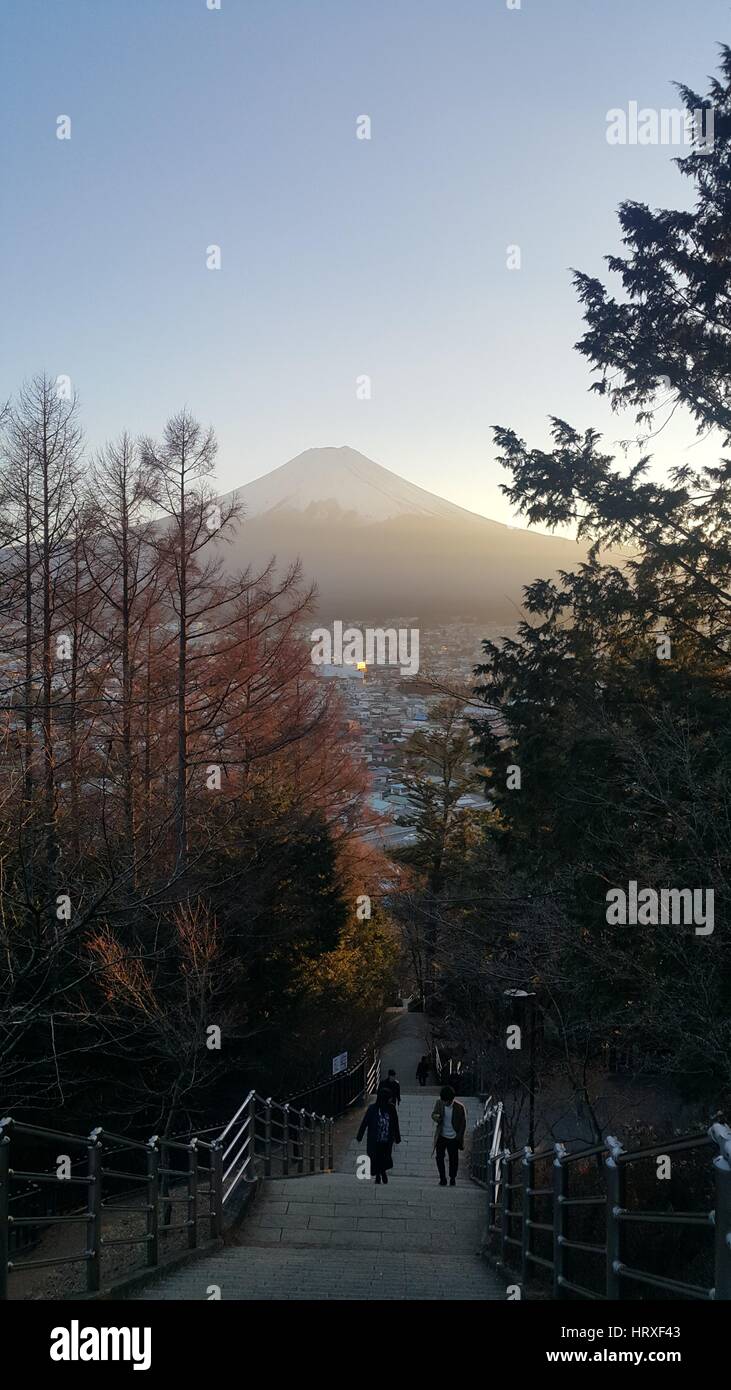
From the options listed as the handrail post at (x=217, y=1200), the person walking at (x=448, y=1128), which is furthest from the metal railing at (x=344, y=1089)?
the handrail post at (x=217, y=1200)

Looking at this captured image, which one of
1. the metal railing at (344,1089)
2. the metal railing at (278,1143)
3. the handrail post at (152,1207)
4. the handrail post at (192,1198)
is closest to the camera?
the handrail post at (152,1207)

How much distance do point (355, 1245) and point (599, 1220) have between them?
94.3 inches

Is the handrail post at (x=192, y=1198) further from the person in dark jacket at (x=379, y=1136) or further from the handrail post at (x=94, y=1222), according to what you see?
the person in dark jacket at (x=379, y=1136)

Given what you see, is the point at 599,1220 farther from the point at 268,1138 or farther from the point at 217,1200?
the point at 268,1138

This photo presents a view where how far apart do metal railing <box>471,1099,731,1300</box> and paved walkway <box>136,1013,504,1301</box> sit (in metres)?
0.39

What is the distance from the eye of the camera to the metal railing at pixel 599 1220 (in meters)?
3.85

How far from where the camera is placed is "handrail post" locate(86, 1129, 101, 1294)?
6328 millimetres

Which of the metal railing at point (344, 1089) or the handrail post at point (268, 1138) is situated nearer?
the handrail post at point (268, 1138)

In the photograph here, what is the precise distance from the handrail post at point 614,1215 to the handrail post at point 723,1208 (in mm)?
1199

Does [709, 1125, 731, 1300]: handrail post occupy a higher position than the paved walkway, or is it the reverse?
[709, 1125, 731, 1300]: handrail post

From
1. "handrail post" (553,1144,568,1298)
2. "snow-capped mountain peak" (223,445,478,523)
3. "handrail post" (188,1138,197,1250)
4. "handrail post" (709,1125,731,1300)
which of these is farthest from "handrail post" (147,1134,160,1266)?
"snow-capped mountain peak" (223,445,478,523)

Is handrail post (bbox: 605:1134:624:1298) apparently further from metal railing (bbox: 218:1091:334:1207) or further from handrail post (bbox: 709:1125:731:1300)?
metal railing (bbox: 218:1091:334:1207)

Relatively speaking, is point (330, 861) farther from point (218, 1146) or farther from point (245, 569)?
point (218, 1146)
